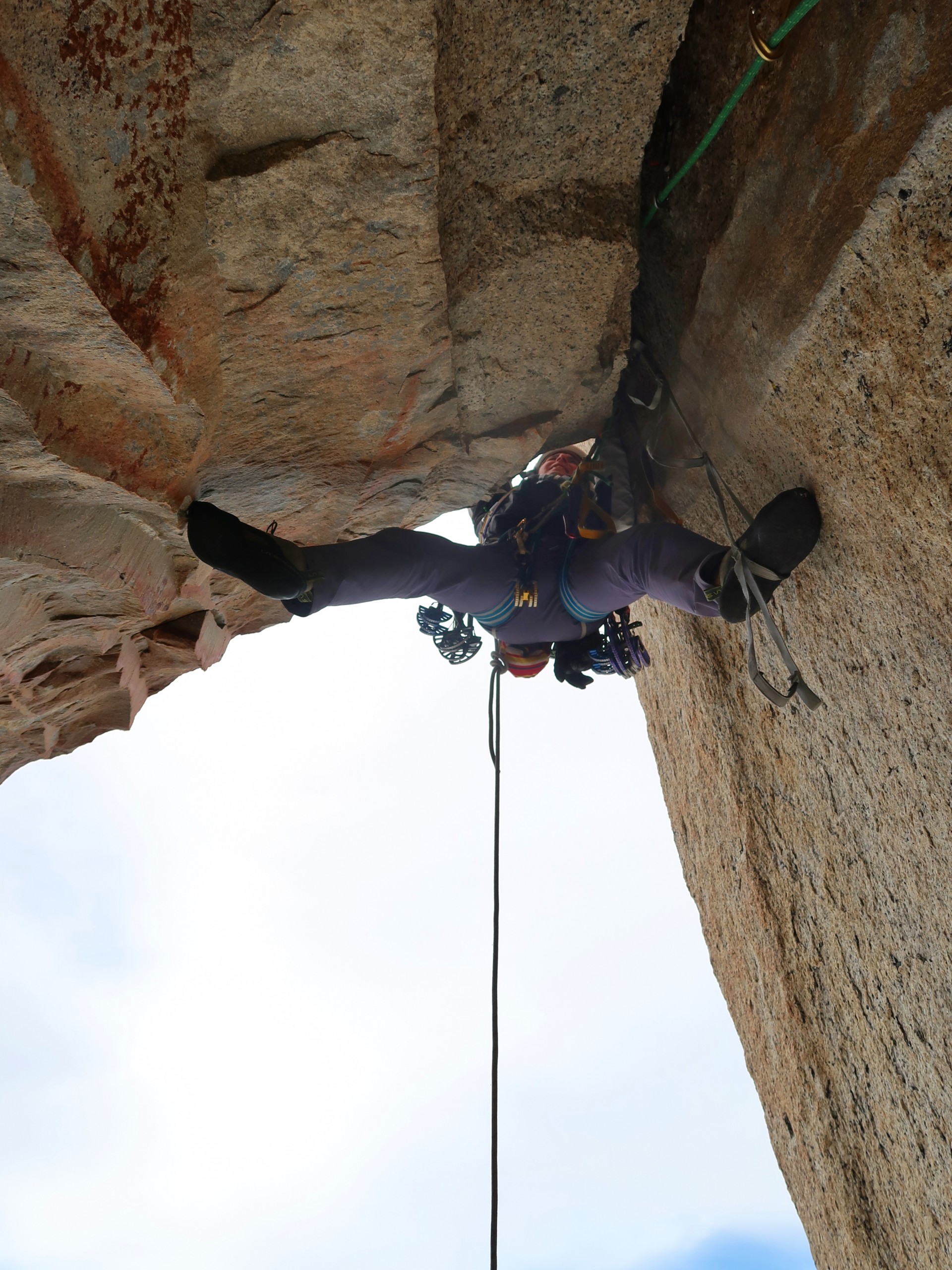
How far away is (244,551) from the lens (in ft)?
7.19

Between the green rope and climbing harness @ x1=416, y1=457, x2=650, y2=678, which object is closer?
the green rope

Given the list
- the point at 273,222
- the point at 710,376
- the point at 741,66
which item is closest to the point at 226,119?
Answer: the point at 273,222

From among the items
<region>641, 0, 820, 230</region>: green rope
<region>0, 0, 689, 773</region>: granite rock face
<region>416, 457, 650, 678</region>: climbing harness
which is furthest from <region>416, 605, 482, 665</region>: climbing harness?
<region>641, 0, 820, 230</region>: green rope

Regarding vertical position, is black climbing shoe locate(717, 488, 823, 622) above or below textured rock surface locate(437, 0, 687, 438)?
below

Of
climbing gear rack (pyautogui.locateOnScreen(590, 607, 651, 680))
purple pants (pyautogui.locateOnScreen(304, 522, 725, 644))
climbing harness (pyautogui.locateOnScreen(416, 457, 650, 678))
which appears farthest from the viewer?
climbing gear rack (pyautogui.locateOnScreen(590, 607, 651, 680))

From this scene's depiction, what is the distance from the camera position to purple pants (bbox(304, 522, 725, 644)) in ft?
7.72

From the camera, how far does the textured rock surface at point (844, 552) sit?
1.53m

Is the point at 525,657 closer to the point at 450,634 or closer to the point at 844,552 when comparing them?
the point at 450,634

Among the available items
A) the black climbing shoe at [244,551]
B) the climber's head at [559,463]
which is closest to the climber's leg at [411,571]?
the black climbing shoe at [244,551]

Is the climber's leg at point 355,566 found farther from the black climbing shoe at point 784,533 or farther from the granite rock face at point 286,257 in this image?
the black climbing shoe at point 784,533

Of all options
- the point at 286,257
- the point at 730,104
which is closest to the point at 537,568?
the point at 286,257

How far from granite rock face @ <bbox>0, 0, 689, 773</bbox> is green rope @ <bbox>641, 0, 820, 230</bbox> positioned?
0.11 metres

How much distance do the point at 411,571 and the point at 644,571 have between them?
2.22 ft

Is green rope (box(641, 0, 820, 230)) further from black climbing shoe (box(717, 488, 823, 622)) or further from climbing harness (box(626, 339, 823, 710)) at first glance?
black climbing shoe (box(717, 488, 823, 622))
